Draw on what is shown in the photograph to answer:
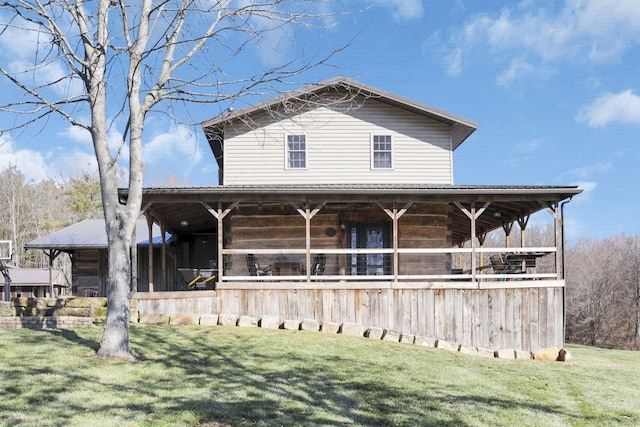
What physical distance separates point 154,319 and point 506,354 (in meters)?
8.41

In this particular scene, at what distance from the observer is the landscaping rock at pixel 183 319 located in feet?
40.2

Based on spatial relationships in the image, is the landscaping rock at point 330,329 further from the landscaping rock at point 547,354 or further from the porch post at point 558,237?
the porch post at point 558,237

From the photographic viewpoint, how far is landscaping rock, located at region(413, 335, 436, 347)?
40.1 ft

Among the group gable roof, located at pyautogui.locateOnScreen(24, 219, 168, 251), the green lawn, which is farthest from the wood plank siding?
gable roof, located at pyautogui.locateOnScreen(24, 219, 168, 251)

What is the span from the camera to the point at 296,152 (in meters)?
17.1

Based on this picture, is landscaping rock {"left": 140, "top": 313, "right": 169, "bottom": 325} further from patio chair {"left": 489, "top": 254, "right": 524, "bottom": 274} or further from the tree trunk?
patio chair {"left": 489, "top": 254, "right": 524, "bottom": 274}

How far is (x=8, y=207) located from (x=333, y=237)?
1655 inches

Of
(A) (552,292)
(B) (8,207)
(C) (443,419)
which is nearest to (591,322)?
(A) (552,292)

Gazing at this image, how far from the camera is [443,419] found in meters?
5.81

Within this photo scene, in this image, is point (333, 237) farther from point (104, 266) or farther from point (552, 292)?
point (104, 266)

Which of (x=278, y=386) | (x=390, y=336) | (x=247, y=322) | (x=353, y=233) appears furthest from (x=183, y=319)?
(x=353, y=233)

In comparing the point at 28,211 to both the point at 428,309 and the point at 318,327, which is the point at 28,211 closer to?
the point at 318,327

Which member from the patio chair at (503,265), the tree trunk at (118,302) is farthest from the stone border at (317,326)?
the tree trunk at (118,302)

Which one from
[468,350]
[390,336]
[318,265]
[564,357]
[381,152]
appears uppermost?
[381,152]
